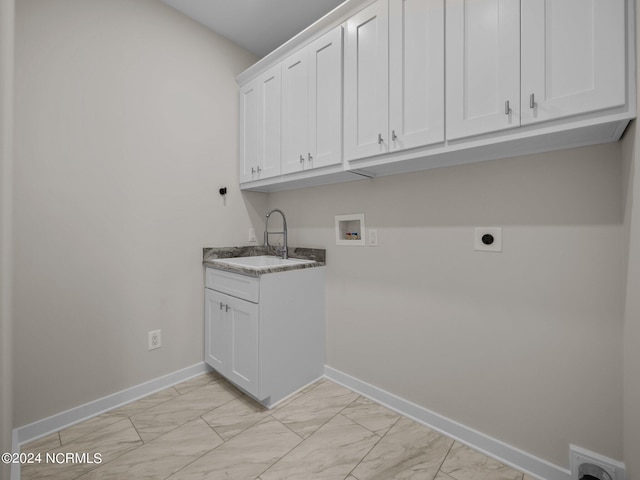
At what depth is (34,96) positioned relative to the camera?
152cm

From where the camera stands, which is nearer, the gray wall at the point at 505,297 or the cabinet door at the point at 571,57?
the cabinet door at the point at 571,57

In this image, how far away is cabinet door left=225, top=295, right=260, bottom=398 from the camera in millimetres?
1756

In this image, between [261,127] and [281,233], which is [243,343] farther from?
[261,127]

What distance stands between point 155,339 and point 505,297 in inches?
85.4

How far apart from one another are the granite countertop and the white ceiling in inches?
67.4

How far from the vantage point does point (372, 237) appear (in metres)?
1.90

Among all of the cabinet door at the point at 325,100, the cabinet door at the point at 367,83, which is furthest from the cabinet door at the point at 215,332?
the cabinet door at the point at 367,83

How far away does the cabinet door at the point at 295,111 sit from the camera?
189cm

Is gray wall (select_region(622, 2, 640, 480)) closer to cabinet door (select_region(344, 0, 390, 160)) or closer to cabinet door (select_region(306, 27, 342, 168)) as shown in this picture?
cabinet door (select_region(344, 0, 390, 160))

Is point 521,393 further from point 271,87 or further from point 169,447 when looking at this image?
point 271,87

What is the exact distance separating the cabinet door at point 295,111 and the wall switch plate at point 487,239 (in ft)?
3.65

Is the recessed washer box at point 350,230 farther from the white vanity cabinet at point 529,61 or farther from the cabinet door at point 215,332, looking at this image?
the cabinet door at point 215,332

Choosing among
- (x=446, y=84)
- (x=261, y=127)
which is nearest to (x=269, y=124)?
(x=261, y=127)

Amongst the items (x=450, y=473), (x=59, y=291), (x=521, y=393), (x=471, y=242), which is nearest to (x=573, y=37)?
(x=471, y=242)
